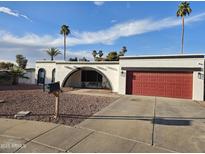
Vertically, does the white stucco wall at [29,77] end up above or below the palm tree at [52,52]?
below

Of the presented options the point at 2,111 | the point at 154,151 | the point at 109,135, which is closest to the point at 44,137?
the point at 109,135

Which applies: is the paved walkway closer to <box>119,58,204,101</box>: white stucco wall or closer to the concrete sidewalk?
the concrete sidewalk

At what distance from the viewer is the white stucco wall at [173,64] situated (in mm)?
14648

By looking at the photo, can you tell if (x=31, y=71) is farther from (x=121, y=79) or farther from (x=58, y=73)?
(x=121, y=79)

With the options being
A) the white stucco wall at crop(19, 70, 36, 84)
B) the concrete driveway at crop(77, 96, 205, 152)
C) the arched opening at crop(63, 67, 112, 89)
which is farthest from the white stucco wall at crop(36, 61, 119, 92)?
the concrete driveway at crop(77, 96, 205, 152)

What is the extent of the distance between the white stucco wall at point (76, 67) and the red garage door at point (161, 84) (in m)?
2.62

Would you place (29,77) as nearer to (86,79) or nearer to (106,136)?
(86,79)

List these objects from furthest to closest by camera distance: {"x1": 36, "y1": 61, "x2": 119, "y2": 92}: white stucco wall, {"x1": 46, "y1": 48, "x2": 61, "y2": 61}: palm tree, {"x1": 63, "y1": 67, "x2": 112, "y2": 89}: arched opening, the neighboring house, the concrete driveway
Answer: {"x1": 46, "y1": 48, "x2": 61, "y2": 61}: palm tree, {"x1": 63, "y1": 67, "x2": 112, "y2": 89}: arched opening, {"x1": 36, "y1": 61, "x2": 119, "y2": 92}: white stucco wall, the neighboring house, the concrete driveway

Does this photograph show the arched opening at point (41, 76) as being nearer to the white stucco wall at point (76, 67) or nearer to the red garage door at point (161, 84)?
the white stucco wall at point (76, 67)

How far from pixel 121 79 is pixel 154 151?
13039 mm

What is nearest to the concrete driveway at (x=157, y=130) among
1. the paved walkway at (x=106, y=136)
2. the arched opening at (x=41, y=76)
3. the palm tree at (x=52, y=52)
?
the paved walkway at (x=106, y=136)

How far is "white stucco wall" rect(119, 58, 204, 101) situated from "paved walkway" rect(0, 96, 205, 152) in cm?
799

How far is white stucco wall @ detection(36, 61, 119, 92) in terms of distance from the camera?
19.7 metres

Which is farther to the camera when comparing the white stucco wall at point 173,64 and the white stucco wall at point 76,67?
the white stucco wall at point 76,67
